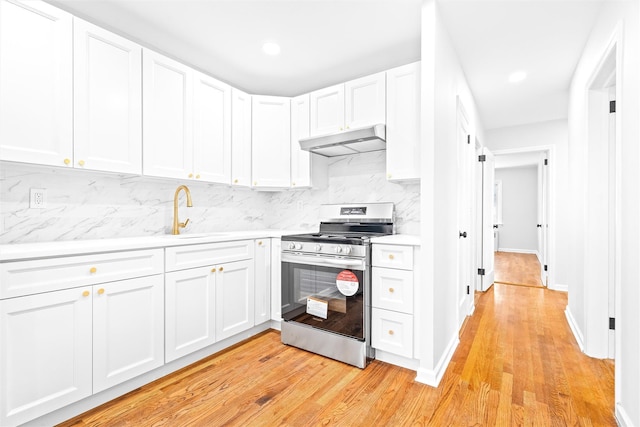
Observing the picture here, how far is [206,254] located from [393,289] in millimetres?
1445

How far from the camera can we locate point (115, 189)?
2.33 metres

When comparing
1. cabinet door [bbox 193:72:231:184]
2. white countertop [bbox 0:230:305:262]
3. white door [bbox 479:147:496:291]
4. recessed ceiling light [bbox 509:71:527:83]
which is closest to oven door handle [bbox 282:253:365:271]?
white countertop [bbox 0:230:305:262]

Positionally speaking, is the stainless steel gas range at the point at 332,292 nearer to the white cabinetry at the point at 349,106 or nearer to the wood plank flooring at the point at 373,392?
the wood plank flooring at the point at 373,392

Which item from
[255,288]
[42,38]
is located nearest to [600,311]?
[255,288]

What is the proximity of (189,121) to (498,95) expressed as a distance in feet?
11.5

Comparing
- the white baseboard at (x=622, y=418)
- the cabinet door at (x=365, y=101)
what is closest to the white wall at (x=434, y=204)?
the cabinet door at (x=365, y=101)

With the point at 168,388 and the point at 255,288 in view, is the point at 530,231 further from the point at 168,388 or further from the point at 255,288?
the point at 168,388

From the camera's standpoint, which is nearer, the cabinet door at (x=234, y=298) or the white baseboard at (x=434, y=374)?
the white baseboard at (x=434, y=374)

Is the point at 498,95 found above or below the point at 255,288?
above

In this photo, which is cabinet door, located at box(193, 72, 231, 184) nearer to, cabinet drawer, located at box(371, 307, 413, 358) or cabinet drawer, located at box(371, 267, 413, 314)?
cabinet drawer, located at box(371, 267, 413, 314)

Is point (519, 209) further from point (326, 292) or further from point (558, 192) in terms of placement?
point (326, 292)

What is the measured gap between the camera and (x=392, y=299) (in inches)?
87.3

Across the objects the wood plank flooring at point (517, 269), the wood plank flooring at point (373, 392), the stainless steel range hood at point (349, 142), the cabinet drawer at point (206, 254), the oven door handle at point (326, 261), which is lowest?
the wood plank flooring at point (373, 392)

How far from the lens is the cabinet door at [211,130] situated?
8.53 ft
